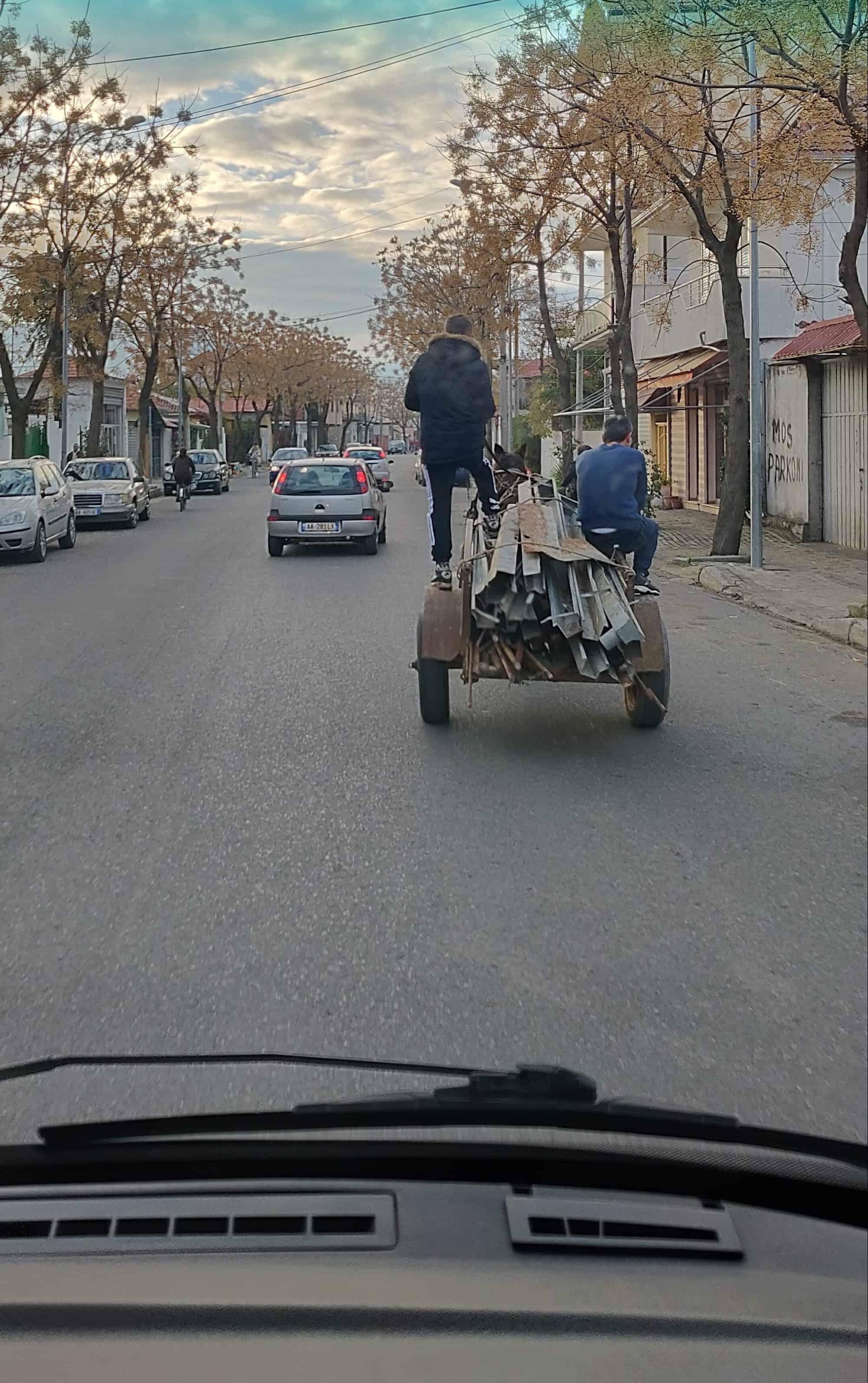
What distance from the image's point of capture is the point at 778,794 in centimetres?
704

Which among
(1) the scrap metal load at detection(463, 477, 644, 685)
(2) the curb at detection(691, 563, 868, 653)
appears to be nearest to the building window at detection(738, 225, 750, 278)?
(2) the curb at detection(691, 563, 868, 653)

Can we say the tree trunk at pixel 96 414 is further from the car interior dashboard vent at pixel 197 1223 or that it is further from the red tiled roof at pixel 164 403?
the car interior dashboard vent at pixel 197 1223

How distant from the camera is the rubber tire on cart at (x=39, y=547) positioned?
71.7 feet

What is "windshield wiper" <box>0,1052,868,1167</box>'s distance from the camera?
2449 mm

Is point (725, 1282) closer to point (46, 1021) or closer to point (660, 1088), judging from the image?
point (660, 1088)

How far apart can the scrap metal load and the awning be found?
Answer: 2152cm

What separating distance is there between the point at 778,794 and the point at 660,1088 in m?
3.47

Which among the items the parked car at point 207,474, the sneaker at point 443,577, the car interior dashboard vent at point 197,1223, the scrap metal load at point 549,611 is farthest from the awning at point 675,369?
the car interior dashboard vent at point 197,1223

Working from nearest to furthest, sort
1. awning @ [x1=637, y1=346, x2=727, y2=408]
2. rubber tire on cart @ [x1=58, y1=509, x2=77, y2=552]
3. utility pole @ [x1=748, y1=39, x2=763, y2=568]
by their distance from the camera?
utility pole @ [x1=748, y1=39, x2=763, y2=568], rubber tire on cart @ [x1=58, y1=509, x2=77, y2=552], awning @ [x1=637, y1=346, x2=727, y2=408]

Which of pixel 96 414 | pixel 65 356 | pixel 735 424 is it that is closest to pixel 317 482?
pixel 735 424

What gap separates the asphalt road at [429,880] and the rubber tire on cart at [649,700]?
14cm

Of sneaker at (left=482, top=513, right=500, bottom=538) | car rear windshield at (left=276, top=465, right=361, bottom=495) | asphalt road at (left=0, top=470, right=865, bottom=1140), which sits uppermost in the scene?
car rear windshield at (left=276, top=465, right=361, bottom=495)

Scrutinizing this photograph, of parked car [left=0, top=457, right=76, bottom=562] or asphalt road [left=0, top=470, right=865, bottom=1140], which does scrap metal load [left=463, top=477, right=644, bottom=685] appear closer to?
asphalt road [left=0, top=470, right=865, bottom=1140]

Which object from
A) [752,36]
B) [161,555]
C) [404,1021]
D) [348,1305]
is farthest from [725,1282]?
[161,555]
